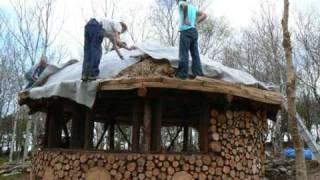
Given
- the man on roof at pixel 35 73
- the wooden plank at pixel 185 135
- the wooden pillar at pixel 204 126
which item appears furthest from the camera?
the wooden plank at pixel 185 135

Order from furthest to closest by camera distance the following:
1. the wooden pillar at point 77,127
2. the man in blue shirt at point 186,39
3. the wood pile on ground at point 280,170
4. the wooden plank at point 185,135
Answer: the wood pile on ground at point 280,170
the wooden plank at point 185,135
the wooden pillar at point 77,127
the man in blue shirt at point 186,39

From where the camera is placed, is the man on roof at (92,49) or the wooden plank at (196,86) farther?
the man on roof at (92,49)

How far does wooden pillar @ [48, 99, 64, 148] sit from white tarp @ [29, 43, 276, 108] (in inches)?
24.9

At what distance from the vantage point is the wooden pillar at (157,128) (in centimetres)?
693

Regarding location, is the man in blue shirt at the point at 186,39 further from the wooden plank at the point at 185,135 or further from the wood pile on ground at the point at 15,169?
the wood pile on ground at the point at 15,169

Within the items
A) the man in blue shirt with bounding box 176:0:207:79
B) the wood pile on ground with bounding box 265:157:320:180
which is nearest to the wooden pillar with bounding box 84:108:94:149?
the man in blue shirt with bounding box 176:0:207:79

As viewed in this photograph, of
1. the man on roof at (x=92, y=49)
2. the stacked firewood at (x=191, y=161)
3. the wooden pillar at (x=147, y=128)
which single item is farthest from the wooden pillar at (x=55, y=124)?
the wooden pillar at (x=147, y=128)

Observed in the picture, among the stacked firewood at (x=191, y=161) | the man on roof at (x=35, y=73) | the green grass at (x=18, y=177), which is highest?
the man on roof at (x=35, y=73)

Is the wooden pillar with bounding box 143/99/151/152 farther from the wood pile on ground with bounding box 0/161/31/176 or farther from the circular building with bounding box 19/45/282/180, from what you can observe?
the wood pile on ground with bounding box 0/161/31/176

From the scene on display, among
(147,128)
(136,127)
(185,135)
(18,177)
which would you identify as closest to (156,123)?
(147,128)

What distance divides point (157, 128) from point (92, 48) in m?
1.89

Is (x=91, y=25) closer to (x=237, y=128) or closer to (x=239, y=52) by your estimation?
(x=237, y=128)

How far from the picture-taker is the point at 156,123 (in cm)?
698

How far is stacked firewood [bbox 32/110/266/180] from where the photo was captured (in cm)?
661
